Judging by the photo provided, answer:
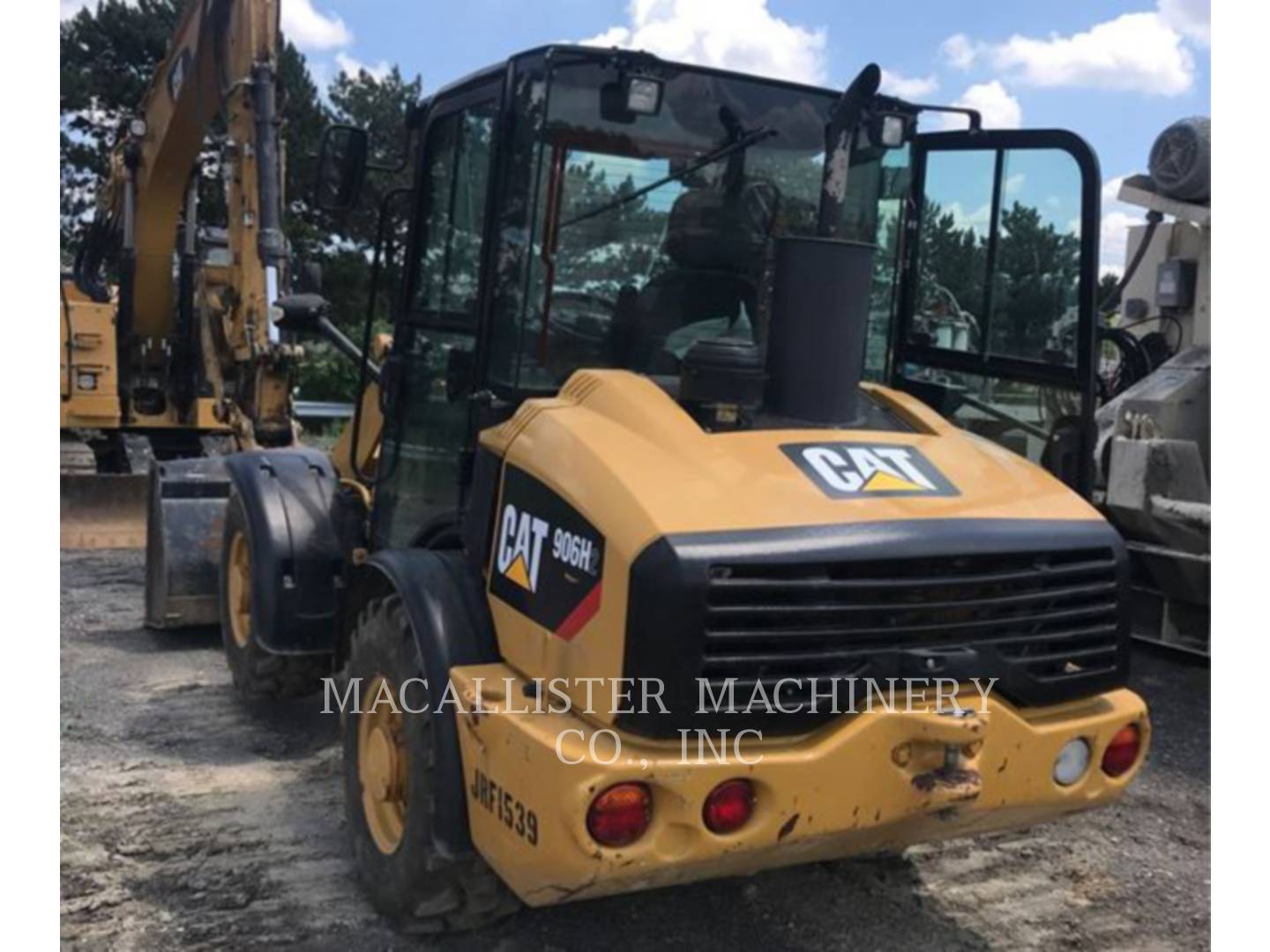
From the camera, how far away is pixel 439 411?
3.90 meters

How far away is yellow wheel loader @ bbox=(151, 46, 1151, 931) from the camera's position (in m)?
2.68

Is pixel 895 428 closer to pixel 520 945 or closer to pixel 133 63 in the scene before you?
pixel 520 945

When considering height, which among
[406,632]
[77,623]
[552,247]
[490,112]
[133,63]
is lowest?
[77,623]

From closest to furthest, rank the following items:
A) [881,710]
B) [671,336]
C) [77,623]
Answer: [881,710] < [671,336] < [77,623]

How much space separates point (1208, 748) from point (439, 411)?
3.64 m

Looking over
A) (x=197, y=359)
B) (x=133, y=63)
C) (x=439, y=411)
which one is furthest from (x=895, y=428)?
(x=133, y=63)

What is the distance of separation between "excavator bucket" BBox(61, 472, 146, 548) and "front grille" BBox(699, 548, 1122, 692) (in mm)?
7222

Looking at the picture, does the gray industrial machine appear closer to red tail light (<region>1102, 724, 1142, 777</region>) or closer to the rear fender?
red tail light (<region>1102, 724, 1142, 777</region>)

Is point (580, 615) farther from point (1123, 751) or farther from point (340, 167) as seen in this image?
point (340, 167)

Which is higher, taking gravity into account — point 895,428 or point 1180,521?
point 895,428

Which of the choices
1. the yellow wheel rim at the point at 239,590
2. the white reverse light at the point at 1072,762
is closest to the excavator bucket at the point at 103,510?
the yellow wheel rim at the point at 239,590

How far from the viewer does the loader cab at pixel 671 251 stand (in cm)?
337

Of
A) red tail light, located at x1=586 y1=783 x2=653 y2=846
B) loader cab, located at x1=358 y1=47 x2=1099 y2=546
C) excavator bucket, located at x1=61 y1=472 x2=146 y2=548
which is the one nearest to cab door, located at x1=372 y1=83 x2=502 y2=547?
loader cab, located at x1=358 y1=47 x2=1099 y2=546

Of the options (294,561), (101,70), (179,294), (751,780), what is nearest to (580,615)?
(751,780)
